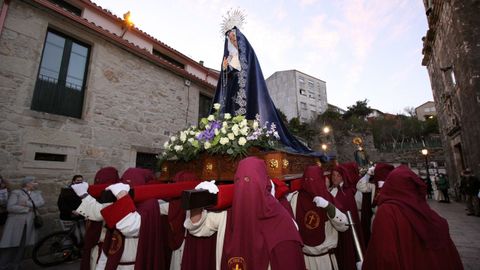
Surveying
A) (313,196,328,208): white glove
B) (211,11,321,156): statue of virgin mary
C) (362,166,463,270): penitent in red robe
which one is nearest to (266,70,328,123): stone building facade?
(211,11,321,156): statue of virgin mary

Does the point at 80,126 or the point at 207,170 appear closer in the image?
the point at 207,170

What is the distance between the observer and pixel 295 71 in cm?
3856

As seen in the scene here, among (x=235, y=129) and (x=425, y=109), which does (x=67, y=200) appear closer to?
(x=235, y=129)

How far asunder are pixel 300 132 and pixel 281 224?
2741cm

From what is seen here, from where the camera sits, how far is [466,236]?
6.62 meters

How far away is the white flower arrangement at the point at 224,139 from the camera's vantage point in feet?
9.18

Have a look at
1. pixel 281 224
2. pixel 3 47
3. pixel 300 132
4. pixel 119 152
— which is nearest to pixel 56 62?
pixel 3 47

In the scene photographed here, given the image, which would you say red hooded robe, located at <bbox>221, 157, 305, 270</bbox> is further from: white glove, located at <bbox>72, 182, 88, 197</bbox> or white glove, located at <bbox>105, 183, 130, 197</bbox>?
white glove, located at <bbox>72, 182, 88, 197</bbox>

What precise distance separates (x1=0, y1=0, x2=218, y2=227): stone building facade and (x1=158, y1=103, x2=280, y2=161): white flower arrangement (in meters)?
4.87

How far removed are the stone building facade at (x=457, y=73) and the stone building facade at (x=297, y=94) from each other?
73.6 ft

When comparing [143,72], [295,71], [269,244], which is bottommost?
[269,244]

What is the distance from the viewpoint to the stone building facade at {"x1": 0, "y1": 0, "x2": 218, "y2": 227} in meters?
5.60

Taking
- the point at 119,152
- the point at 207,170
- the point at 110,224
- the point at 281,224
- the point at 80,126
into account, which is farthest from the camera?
the point at 119,152

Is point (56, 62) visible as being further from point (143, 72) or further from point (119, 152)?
point (119, 152)
